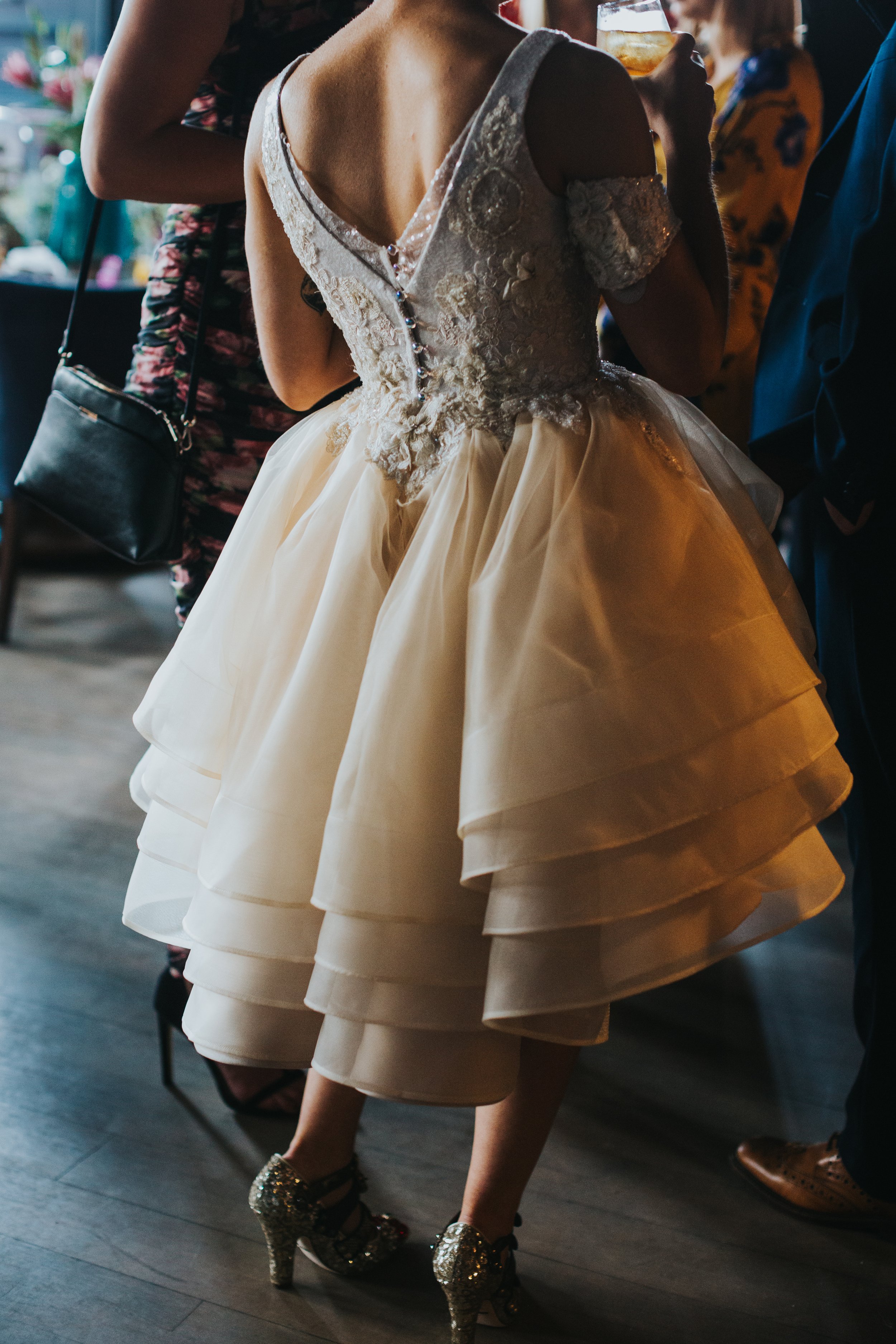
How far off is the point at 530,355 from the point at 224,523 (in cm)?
58

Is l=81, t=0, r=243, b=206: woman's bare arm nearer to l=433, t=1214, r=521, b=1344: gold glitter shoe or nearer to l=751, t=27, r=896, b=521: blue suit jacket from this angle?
l=751, t=27, r=896, b=521: blue suit jacket

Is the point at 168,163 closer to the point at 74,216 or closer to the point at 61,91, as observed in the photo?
the point at 74,216

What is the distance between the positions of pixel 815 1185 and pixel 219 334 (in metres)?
1.30

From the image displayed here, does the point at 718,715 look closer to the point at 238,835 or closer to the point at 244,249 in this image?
the point at 238,835

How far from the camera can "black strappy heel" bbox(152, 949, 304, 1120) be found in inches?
60.1

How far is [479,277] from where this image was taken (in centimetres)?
98

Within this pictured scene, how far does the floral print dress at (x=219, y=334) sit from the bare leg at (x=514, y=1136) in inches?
30.5

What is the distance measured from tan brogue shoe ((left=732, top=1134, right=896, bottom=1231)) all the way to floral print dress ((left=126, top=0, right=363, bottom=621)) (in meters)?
1.07

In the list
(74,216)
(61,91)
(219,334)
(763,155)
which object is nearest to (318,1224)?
(219,334)

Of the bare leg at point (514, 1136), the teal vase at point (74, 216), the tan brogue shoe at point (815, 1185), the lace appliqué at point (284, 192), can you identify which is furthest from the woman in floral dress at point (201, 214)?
Answer: the teal vase at point (74, 216)

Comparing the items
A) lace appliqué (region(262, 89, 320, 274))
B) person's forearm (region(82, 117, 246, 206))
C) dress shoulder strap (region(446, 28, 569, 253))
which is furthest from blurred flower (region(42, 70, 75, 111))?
dress shoulder strap (region(446, 28, 569, 253))

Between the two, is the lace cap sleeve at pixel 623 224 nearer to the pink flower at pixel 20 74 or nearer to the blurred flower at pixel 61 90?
the blurred flower at pixel 61 90

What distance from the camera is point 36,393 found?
305cm

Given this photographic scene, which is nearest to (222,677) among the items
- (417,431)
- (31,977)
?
(417,431)
